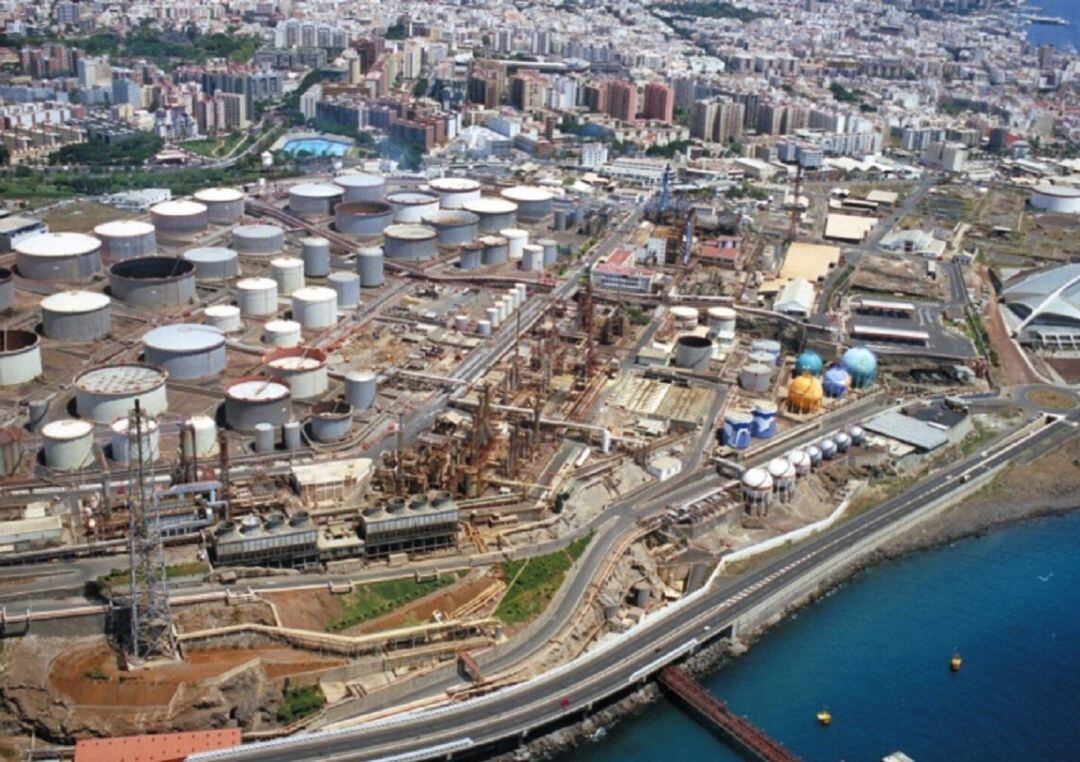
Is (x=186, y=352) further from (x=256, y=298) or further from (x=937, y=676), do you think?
(x=937, y=676)

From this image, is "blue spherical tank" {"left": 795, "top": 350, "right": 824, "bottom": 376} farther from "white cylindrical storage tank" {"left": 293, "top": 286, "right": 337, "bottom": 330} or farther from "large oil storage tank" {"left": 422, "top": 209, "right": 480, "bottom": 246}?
"large oil storage tank" {"left": 422, "top": 209, "right": 480, "bottom": 246}

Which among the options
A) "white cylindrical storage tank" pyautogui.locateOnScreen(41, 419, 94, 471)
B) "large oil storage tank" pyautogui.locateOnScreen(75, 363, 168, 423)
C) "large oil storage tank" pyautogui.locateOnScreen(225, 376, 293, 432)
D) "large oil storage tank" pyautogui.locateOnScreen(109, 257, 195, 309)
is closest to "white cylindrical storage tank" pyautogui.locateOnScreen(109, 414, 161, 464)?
"white cylindrical storage tank" pyautogui.locateOnScreen(41, 419, 94, 471)

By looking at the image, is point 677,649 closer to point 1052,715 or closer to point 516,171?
point 1052,715

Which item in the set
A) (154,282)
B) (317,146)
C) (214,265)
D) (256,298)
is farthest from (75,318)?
(317,146)

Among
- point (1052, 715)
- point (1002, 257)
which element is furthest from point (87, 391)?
Answer: point (1002, 257)

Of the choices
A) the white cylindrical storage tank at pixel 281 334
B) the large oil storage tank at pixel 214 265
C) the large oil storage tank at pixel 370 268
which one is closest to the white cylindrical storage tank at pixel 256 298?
the white cylindrical storage tank at pixel 281 334
